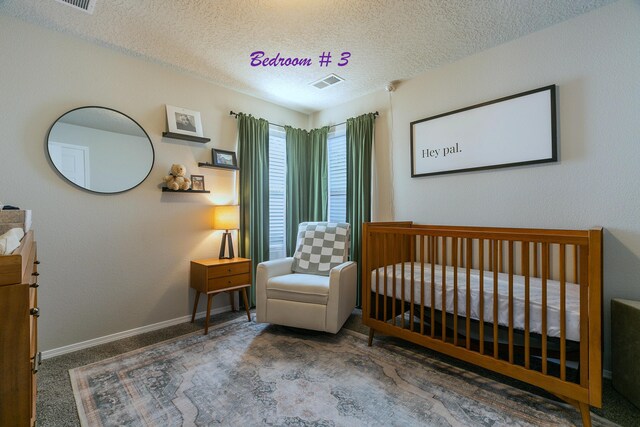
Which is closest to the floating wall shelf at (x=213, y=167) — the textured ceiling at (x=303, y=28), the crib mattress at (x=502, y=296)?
the textured ceiling at (x=303, y=28)

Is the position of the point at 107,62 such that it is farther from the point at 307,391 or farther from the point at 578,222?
the point at 578,222

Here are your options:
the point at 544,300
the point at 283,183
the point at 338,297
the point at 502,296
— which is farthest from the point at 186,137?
the point at 544,300

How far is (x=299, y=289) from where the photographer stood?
246 cm

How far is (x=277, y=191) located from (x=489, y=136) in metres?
2.32

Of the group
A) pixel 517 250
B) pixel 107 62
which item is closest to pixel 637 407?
pixel 517 250

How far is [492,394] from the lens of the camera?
1692 millimetres

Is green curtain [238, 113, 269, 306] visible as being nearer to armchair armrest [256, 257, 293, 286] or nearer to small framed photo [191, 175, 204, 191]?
small framed photo [191, 175, 204, 191]

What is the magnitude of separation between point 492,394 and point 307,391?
3.57 ft

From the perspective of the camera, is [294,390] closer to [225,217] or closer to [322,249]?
[322,249]

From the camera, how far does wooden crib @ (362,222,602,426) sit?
1403 millimetres

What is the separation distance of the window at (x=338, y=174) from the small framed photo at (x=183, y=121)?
1554 millimetres

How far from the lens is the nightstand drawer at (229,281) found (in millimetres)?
2621

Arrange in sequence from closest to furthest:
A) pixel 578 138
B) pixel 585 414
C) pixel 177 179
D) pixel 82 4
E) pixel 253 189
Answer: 1. pixel 585 414
2. pixel 82 4
3. pixel 578 138
4. pixel 177 179
5. pixel 253 189

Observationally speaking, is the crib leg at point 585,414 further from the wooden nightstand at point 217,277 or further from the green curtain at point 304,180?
the green curtain at point 304,180
